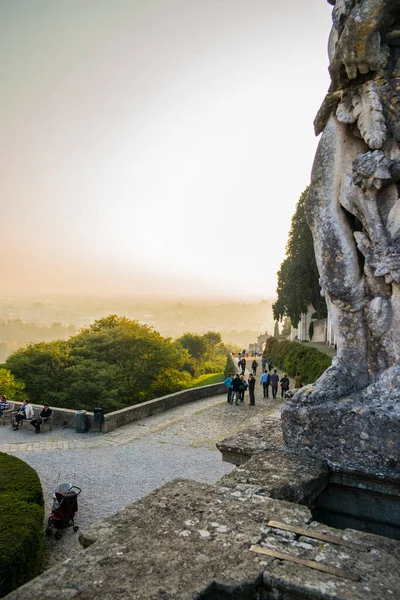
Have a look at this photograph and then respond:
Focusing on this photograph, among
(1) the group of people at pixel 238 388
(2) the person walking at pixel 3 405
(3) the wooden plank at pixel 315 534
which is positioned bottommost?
(2) the person walking at pixel 3 405

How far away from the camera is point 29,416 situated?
1406 cm

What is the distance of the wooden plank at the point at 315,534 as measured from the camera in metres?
2.44

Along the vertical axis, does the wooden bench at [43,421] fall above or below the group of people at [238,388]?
below

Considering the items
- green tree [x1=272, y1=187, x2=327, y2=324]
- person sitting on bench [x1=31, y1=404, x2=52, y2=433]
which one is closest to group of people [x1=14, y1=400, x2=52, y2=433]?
person sitting on bench [x1=31, y1=404, x2=52, y2=433]

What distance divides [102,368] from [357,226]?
16683 millimetres

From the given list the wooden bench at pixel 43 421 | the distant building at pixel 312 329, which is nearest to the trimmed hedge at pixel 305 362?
the distant building at pixel 312 329

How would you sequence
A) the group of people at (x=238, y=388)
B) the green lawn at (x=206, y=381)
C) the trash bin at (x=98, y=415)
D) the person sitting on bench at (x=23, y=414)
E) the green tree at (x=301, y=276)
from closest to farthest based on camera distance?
the trash bin at (x=98, y=415), the person sitting on bench at (x=23, y=414), the group of people at (x=238, y=388), the green tree at (x=301, y=276), the green lawn at (x=206, y=381)

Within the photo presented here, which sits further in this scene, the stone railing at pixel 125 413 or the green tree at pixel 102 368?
the green tree at pixel 102 368

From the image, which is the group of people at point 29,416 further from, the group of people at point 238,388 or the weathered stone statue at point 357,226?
the weathered stone statue at point 357,226

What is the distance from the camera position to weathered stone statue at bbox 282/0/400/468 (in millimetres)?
4035

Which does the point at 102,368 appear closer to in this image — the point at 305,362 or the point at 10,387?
the point at 10,387

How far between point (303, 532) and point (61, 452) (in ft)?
33.3

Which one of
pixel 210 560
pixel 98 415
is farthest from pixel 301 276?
pixel 210 560

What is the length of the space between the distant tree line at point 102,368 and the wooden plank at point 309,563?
16.5 meters
